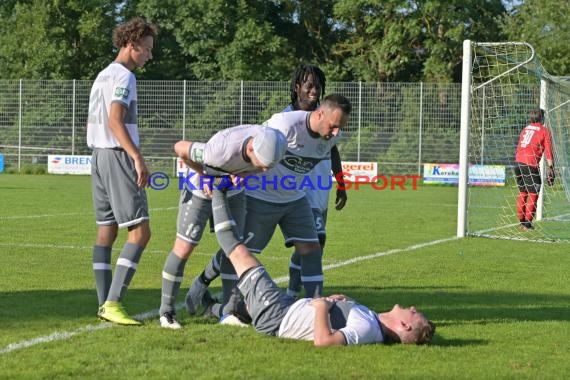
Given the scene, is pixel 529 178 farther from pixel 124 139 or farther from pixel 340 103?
pixel 124 139

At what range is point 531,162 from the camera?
1581cm

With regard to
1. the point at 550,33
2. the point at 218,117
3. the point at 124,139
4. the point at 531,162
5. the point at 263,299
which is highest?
the point at 550,33

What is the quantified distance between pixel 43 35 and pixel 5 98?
24.8 ft

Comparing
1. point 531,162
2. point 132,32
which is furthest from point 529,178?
point 132,32

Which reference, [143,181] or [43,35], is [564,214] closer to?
[143,181]

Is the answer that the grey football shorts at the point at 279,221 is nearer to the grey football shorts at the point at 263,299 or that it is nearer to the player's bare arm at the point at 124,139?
the player's bare arm at the point at 124,139

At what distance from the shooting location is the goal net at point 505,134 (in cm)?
1405

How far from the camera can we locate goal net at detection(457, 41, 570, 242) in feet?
46.1

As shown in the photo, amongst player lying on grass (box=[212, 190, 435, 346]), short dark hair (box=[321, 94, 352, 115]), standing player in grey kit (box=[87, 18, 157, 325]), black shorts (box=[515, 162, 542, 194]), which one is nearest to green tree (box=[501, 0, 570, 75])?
black shorts (box=[515, 162, 542, 194])

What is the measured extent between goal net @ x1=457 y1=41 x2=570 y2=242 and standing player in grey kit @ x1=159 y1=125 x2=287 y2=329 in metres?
8.04

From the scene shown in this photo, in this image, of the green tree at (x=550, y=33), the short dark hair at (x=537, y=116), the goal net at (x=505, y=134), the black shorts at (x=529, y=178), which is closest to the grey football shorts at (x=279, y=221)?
the goal net at (x=505, y=134)

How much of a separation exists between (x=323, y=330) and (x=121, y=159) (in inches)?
72.9

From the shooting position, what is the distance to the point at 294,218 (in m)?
6.88

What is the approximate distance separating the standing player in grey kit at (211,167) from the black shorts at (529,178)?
10117 mm
